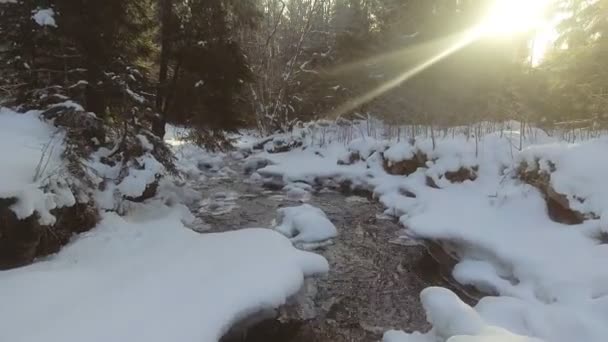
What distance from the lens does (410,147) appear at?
29.6ft

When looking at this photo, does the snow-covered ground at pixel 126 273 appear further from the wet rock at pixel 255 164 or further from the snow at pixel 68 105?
the wet rock at pixel 255 164

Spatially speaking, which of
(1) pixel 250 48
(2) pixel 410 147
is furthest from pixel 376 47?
(2) pixel 410 147

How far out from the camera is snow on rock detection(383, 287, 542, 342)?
2.66 m

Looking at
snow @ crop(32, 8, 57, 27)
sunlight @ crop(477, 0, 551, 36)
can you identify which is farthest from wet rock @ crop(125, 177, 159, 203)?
sunlight @ crop(477, 0, 551, 36)

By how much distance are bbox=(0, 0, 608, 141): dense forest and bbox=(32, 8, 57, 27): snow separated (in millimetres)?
17

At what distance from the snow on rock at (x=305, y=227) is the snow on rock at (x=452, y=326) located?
8.85 ft

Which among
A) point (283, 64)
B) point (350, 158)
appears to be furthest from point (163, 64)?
point (283, 64)

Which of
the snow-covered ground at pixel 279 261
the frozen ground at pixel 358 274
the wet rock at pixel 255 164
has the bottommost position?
the frozen ground at pixel 358 274

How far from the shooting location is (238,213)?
771 centimetres

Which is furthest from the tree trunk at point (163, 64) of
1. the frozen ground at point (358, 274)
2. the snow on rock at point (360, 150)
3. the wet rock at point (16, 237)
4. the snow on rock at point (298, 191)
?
the snow on rock at point (360, 150)

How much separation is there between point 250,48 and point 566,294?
17.0 meters

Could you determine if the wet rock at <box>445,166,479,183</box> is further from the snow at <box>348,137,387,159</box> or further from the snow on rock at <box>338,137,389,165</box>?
the snow on rock at <box>338,137,389,165</box>

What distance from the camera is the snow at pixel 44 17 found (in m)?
5.36

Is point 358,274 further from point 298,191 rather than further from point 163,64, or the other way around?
point 163,64
